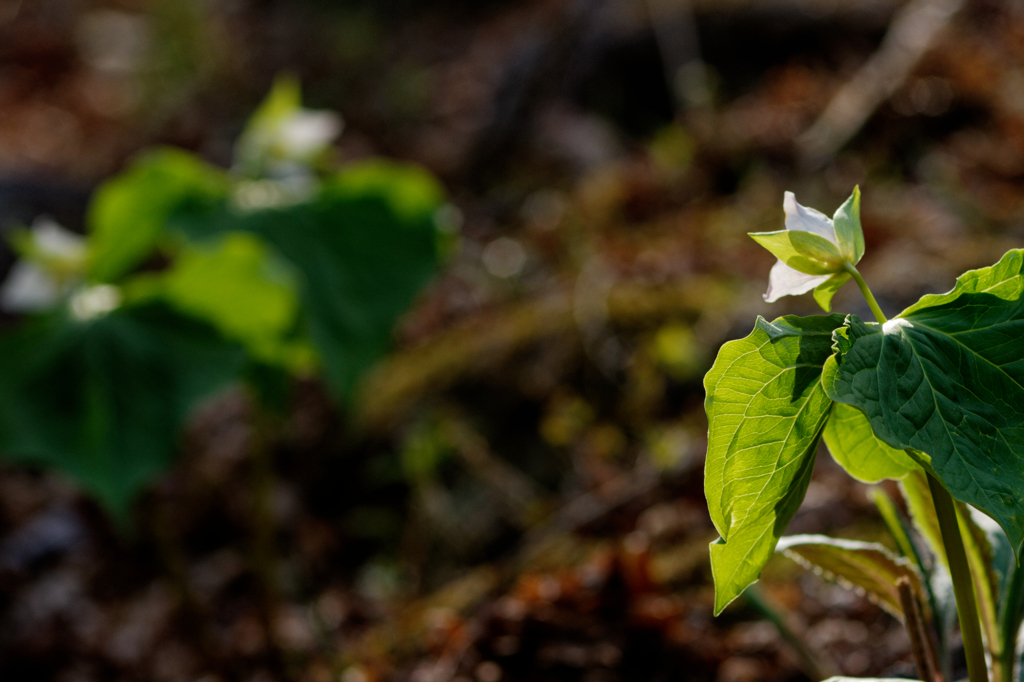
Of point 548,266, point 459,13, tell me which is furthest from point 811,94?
point 459,13

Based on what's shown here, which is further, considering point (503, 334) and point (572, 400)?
point (503, 334)

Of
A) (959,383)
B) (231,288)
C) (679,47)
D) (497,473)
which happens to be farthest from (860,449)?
(679,47)

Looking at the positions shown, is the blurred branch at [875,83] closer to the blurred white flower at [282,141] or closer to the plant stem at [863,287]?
the blurred white flower at [282,141]

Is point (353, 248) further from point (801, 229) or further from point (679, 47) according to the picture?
point (679, 47)

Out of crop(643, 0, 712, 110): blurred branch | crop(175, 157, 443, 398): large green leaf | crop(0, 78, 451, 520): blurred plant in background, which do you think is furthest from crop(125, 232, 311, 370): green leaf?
crop(643, 0, 712, 110): blurred branch

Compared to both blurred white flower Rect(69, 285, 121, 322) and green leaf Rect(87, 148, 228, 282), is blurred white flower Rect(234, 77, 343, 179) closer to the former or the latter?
green leaf Rect(87, 148, 228, 282)

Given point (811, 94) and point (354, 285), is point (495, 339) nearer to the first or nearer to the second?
point (354, 285)
